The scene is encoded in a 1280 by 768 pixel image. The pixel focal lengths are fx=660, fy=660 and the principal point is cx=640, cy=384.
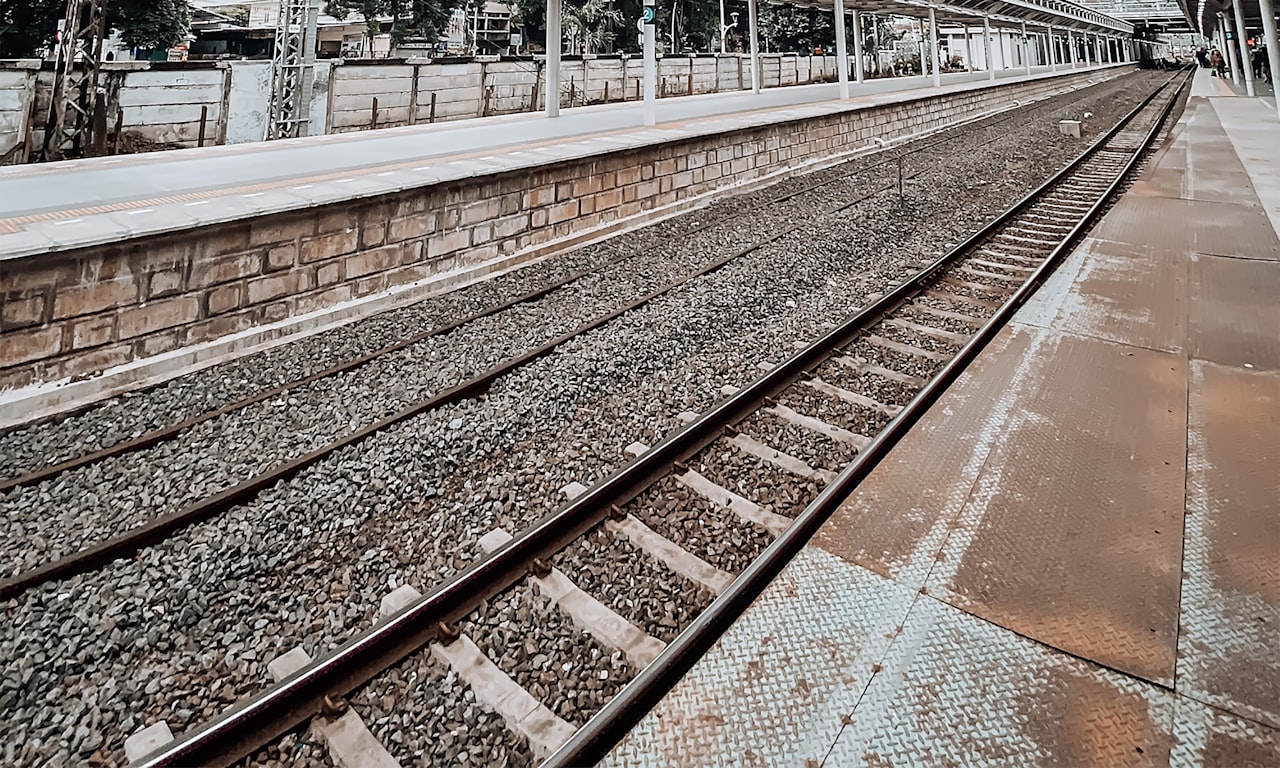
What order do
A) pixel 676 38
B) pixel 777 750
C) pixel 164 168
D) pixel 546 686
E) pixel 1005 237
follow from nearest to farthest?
1. pixel 777 750
2. pixel 546 686
3. pixel 164 168
4. pixel 1005 237
5. pixel 676 38

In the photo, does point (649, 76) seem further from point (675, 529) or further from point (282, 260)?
point (675, 529)

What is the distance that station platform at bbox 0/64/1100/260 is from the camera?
520 cm

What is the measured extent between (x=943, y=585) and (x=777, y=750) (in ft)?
3.57

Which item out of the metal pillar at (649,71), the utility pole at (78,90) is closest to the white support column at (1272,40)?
the metal pillar at (649,71)

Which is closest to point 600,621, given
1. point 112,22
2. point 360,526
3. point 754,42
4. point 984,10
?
point 360,526

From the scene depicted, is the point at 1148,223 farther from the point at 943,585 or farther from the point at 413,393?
the point at 413,393

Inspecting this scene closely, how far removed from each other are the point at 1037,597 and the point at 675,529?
1568 millimetres

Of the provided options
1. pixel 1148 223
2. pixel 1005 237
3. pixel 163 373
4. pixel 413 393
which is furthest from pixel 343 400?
pixel 1148 223

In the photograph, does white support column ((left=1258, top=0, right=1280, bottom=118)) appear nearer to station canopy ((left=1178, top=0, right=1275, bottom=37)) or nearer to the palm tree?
station canopy ((left=1178, top=0, right=1275, bottom=37))

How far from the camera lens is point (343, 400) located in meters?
4.73

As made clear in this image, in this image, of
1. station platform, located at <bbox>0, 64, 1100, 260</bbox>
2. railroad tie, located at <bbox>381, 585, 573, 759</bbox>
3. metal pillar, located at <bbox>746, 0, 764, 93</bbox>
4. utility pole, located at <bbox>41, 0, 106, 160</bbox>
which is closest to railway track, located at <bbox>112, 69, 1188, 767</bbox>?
railroad tie, located at <bbox>381, 585, 573, 759</bbox>

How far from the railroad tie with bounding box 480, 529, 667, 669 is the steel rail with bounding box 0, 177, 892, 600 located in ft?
5.94

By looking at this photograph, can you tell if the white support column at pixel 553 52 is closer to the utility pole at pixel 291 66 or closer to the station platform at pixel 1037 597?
the utility pole at pixel 291 66

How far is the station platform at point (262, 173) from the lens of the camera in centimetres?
520
